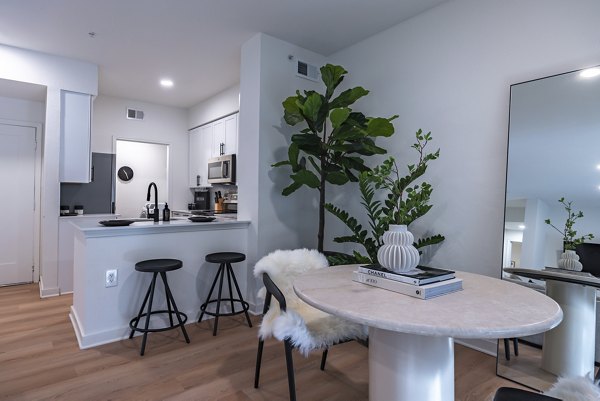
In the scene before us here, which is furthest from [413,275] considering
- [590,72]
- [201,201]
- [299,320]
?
[201,201]

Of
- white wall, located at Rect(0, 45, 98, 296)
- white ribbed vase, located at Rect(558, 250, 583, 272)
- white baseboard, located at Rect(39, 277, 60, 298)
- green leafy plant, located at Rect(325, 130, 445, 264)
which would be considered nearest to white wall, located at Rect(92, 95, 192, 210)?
white wall, located at Rect(0, 45, 98, 296)

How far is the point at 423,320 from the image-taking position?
3.38 feet

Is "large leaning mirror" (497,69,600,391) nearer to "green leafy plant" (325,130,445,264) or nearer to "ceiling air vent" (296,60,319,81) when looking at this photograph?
"green leafy plant" (325,130,445,264)

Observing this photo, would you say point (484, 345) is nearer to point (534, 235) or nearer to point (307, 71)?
point (534, 235)

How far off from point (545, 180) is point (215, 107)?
14.4 feet

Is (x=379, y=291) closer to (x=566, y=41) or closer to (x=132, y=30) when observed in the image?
(x=566, y=41)

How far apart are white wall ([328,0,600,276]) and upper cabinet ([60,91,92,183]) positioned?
356 cm

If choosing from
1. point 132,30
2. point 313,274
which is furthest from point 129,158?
point 313,274

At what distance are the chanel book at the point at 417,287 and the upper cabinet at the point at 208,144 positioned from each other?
365 centimetres

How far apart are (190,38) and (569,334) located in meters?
3.93

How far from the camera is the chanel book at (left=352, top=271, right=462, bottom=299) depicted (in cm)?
126

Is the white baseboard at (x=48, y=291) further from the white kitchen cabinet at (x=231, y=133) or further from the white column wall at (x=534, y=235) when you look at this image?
the white column wall at (x=534, y=235)

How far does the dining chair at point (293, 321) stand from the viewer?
1.55m

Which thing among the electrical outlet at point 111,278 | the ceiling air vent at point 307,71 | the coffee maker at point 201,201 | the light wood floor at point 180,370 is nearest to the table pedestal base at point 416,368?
the light wood floor at point 180,370
